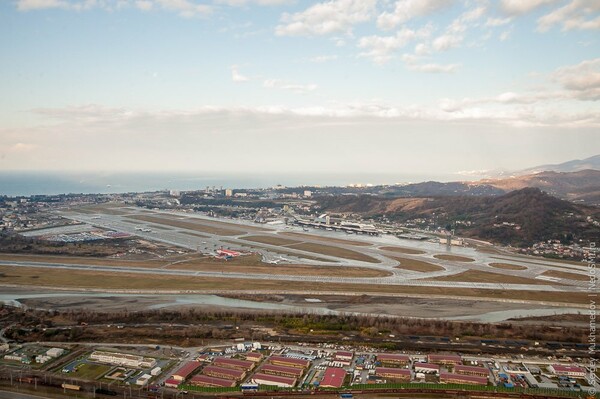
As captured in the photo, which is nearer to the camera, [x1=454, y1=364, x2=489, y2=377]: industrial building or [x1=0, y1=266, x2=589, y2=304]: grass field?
[x1=454, y1=364, x2=489, y2=377]: industrial building

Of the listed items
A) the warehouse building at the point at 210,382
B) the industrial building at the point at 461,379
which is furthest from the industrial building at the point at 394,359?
the warehouse building at the point at 210,382

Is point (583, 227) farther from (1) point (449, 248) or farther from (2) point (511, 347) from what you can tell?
(2) point (511, 347)

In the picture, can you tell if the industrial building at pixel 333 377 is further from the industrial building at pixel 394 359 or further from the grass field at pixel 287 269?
the grass field at pixel 287 269

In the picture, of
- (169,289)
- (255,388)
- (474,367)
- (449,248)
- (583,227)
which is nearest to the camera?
(255,388)

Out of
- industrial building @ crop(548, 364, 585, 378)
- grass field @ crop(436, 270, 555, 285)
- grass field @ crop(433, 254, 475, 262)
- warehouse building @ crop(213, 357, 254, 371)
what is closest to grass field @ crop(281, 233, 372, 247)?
grass field @ crop(433, 254, 475, 262)

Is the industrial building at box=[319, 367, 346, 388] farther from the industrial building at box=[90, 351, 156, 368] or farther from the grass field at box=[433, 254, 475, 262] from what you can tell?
the grass field at box=[433, 254, 475, 262]

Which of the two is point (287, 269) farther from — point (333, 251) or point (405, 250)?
point (405, 250)

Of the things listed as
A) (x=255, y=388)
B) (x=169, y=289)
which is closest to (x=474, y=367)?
(x=255, y=388)
